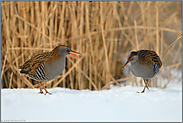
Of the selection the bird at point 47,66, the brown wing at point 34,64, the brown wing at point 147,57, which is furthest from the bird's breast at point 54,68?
the brown wing at point 147,57

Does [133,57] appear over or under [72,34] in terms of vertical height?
under

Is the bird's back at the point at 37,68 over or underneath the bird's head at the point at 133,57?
underneath

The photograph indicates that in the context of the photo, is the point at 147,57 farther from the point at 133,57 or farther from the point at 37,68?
the point at 37,68

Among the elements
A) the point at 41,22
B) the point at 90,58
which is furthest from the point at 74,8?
the point at 90,58

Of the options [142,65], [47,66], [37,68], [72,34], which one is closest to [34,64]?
[37,68]

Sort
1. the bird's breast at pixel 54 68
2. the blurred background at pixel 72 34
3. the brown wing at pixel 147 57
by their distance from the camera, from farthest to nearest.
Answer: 1. the blurred background at pixel 72 34
2. the brown wing at pixel 147 57
3. the bird's breast at pixel 54 68

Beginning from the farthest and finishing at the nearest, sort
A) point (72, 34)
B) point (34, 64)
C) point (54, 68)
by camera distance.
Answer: point (72, 34) < point (34, 64) < point (54, 68)

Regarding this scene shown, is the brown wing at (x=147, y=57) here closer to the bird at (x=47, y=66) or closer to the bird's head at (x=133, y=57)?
the bird's head at (x=133, y=57)

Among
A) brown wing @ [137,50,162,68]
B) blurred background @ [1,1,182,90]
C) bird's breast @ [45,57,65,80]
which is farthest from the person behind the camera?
blurred background @ [1,1,182,90]

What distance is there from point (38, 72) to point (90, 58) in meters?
1.19

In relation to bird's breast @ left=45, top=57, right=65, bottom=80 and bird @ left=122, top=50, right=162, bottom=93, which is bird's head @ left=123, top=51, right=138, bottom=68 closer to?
bird @ left=122, top=50, right=162, bottom=93

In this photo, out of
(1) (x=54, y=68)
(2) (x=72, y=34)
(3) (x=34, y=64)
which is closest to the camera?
(1) (x=54, y=68)

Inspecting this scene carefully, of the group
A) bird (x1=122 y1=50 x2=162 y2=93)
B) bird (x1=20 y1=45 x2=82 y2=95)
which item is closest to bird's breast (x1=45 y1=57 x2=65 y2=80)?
bird (x1=20 y1=45 x2=82 y2=95)

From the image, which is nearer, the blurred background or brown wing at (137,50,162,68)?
brown wing at (137,50,162,68)
